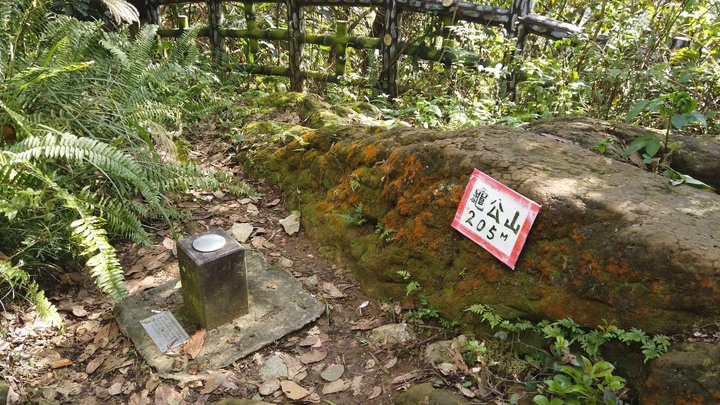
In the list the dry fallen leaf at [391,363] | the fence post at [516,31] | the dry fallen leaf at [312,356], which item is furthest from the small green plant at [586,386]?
the fence post at [516,31]

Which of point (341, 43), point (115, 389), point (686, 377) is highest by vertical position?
point (341, 43)

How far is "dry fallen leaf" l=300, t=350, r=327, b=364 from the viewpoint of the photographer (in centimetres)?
262

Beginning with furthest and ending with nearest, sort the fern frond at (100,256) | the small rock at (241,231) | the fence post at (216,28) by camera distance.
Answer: the fence post at (216,28), the small rock at (241,231), the fern frond at (100,256)

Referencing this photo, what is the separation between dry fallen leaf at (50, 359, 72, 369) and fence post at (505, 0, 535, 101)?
4785mm

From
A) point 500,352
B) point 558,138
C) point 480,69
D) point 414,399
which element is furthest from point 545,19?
point 414,399

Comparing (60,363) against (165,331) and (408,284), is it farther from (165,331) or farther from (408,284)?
(408,284)

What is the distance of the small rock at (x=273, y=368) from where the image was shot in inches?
99.6

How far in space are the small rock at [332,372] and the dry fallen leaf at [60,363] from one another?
1.45 m

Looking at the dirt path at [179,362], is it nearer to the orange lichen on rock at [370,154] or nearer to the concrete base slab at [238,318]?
the concrete base slab at [238,318]

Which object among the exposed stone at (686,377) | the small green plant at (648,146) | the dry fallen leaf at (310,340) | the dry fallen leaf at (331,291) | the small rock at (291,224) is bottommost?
the dry fallen leaf at (310,340)

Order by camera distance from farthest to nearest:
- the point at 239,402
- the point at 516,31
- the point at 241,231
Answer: the point at 516,31, the point at 241,231, the point at 239,402

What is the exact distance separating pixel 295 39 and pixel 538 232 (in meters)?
5.10

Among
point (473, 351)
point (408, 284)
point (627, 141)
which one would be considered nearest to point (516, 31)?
Answer: point (627, 141)

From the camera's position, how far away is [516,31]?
5.29 metres
